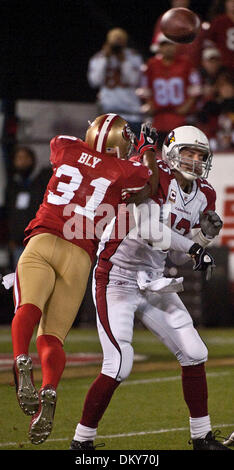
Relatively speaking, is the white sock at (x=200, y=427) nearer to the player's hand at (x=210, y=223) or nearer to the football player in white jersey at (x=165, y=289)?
the football player in white jersey at (x=165, y=289)

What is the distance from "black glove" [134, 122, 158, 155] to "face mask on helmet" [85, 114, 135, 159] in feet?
0.42

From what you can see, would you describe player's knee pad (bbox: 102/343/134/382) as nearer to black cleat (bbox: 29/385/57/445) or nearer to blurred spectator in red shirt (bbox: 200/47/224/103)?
Answer: black cleat (bbox: 29/385/57/445)

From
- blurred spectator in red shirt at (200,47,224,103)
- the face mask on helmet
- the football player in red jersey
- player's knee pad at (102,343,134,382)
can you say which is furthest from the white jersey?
blurred spectator in red shirt at (200,47,224,103)

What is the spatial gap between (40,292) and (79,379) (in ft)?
9.64

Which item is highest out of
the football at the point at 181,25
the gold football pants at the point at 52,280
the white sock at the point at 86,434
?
the football at the point at 181,25

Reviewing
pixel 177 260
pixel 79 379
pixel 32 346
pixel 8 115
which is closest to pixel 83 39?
pixel 8 115

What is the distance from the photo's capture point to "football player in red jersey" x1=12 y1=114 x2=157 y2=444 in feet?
13.6

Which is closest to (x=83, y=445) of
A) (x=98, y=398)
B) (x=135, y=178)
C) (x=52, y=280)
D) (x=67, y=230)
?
(x=98, y=398)

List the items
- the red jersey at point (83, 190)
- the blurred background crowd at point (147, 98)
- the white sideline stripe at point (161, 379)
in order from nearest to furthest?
the red jersey at point (83, 190) < the white sideline stripe at point (161, 379) < the blurred background crowd at point (147, 98)

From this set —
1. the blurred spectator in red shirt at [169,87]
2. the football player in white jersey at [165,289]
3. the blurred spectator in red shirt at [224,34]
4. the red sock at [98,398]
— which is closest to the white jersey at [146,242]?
the football player in white jersey at [165,289]

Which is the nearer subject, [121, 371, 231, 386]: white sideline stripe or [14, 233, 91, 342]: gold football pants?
[14, 233, 91, 342]: gold football pants

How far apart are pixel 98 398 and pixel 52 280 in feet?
1.98

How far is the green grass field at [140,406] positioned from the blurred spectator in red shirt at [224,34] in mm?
3543

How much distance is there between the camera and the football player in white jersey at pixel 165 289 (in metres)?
4.38
